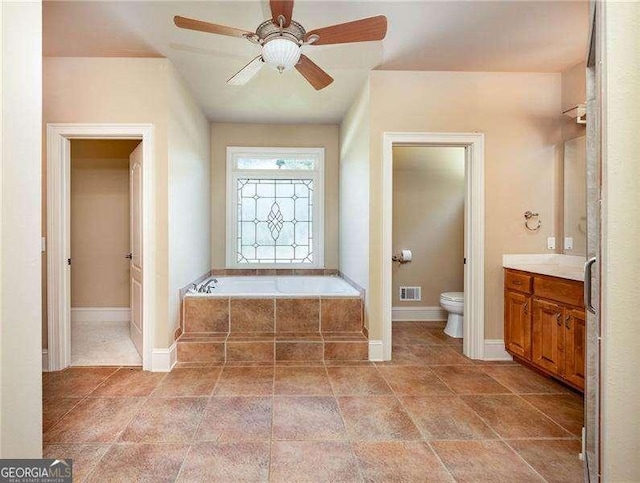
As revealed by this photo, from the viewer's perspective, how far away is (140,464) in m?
1.79

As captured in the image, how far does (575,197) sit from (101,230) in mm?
5147

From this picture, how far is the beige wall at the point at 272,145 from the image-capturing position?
478 cm

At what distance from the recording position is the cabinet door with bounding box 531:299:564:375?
2656 mm

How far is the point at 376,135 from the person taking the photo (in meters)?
3.22

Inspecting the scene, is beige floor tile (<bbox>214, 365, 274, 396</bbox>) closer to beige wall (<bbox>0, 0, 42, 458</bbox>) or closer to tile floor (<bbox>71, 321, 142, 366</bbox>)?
tile floor (<bbox>71, 321, 142, 366</bbox>)

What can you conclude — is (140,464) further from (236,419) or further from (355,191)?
(355,191)

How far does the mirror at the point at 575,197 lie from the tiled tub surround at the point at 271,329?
1.95 metres

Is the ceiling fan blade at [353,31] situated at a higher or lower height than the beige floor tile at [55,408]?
higher

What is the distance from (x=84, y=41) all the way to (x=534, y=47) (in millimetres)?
3507

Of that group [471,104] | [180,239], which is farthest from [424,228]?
[180,239]

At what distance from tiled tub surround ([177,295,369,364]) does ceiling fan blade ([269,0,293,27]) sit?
7.56ft

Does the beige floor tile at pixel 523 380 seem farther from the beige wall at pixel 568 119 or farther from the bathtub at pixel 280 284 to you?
the bathtub at pixel 280 284

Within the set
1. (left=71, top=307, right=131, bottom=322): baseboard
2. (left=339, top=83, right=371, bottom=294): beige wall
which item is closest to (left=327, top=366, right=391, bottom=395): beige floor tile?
(left=339, top=83, right=371, bottom=294): beige wall

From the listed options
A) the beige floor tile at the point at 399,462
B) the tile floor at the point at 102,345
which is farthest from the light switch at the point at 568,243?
the tile floor at the point at 102,345
